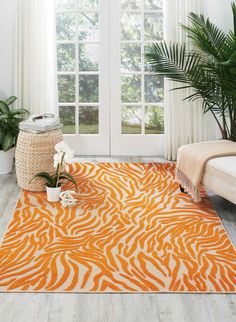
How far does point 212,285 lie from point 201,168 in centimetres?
130

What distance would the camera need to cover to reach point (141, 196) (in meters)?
4.31

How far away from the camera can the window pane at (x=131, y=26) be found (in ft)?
17.9

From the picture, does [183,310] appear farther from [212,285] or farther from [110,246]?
[110,246]

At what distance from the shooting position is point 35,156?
14.2 feet

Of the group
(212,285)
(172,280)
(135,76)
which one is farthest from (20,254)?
(135,76)

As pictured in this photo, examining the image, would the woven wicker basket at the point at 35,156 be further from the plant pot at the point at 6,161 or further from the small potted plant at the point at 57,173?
the plant pot at the point at 6,161

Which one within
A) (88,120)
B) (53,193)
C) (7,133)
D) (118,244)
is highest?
(88,120)

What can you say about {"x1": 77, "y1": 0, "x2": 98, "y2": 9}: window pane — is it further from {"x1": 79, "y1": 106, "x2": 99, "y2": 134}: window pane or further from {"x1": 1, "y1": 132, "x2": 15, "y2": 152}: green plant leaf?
{"x1": 1, "y1": 132, "x2": 15, "y2": 152}: green plant leaf

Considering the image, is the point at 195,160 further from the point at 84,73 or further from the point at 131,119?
the point at 84,73

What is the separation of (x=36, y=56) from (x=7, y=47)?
0.30m

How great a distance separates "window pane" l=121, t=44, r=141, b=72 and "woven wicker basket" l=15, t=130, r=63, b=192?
4.70 ft

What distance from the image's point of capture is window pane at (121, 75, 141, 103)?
18.3ft

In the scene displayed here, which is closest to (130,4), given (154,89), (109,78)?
(109,78)

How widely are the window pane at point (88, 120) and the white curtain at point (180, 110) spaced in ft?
2.37
